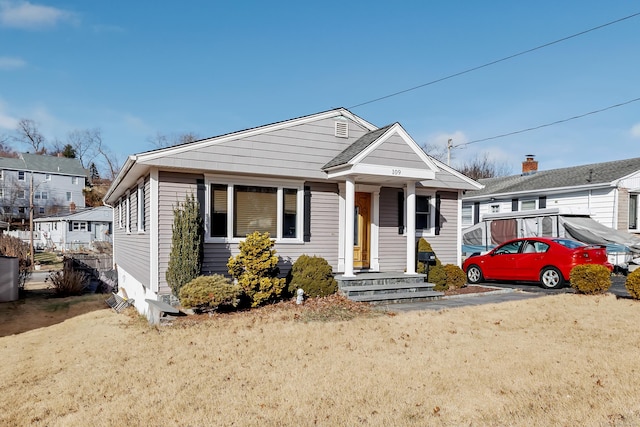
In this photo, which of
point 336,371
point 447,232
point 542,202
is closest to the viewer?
point 336,371

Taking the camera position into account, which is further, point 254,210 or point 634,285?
point 254,210

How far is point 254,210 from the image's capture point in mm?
10742

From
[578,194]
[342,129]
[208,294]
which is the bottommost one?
[208,294]

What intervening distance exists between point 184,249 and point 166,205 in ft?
4.09

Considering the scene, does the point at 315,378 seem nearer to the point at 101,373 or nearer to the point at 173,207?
the point at 101,373

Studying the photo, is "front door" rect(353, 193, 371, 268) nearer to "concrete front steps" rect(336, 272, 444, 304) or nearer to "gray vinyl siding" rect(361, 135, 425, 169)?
"concrete front steps" rect(336, 272, 444, 304)

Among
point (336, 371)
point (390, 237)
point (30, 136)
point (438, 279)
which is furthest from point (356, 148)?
point (30, 136)

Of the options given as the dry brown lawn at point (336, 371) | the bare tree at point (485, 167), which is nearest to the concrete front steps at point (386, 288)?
the dry brown lawn at point (336, 371)

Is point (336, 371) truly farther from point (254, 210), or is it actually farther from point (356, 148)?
point (356, 148)

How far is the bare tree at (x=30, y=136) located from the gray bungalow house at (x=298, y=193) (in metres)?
58.4

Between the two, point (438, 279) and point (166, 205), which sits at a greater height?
point (166, 205)

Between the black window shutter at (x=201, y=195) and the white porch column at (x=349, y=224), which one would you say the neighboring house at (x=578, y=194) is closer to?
the white porch column at (x=349, y=224)

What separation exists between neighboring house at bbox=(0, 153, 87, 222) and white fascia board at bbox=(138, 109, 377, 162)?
44.7 meters

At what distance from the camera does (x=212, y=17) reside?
1380cm
